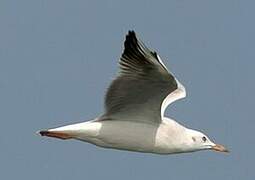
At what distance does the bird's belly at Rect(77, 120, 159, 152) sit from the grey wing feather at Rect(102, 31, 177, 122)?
5.3 inches

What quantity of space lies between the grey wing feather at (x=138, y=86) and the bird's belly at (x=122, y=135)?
0.14 metres

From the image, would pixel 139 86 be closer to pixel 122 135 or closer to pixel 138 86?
pixel 138 86

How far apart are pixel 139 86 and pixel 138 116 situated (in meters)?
0.94

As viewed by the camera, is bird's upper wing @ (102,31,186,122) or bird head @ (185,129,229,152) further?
bird head @ (185,129,229,152)

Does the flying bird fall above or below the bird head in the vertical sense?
above

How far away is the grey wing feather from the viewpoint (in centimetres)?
1591

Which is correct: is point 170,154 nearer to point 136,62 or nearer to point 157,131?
point 157,131

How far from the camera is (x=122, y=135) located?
1702 centimetres

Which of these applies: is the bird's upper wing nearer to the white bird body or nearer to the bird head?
the white bird body

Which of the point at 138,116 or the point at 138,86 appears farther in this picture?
the point at 138,116

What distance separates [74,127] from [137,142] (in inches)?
41.2

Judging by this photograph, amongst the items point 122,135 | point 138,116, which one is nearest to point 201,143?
point 138,116

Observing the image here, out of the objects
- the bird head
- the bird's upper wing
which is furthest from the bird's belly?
the bird head

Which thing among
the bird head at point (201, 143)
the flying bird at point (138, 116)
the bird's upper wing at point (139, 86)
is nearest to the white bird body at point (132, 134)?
the flying bird at point (138, 116)
